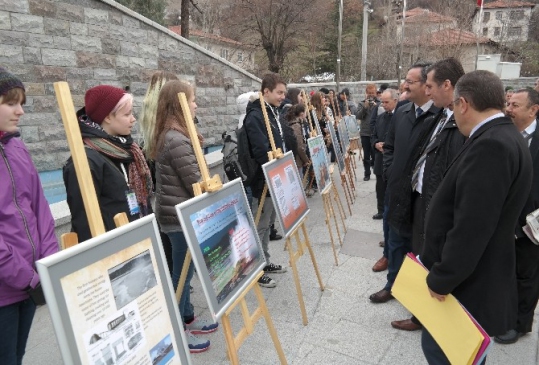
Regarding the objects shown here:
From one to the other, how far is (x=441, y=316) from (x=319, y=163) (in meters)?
2.74

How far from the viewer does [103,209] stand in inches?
79.1

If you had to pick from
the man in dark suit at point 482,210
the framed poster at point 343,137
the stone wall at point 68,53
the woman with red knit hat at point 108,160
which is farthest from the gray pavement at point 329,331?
the framed poster at point 343,137

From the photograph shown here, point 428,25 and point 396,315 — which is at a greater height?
point 428,25

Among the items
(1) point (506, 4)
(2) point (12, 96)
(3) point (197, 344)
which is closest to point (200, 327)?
(3) point (197, 344)

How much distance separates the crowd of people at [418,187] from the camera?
165cm

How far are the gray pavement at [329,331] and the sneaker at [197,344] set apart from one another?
0.04 meters

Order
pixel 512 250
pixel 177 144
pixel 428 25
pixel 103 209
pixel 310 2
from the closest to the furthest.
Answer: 1. pixel 512 250
2. pixel 103 209
3. pixel 177 144
4. pixel 310 2
5. pixel 428 25

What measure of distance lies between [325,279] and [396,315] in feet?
2.80

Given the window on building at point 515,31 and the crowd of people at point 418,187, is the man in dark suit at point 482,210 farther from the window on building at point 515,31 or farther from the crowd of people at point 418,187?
the window on building at point 515,31

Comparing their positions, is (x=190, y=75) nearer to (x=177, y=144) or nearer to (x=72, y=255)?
(x=177, y=144)

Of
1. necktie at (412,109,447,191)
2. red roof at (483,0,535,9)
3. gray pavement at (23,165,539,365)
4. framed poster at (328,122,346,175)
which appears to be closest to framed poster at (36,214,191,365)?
gray pavement at (23,165,539,365)

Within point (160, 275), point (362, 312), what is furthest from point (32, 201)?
point (362, 312)

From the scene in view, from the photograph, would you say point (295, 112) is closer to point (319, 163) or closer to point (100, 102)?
point (319, 163)

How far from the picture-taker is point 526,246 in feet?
8.73
